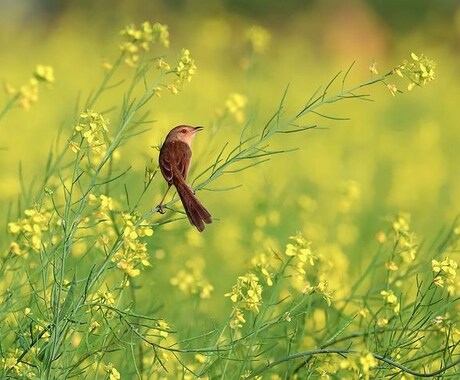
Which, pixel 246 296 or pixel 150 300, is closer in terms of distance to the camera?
pixel 246 296

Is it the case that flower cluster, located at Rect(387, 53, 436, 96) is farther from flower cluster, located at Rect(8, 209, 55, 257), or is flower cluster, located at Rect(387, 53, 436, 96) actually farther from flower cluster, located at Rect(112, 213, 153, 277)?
flower cluster, located at Rect(8, 209, 55, 257)

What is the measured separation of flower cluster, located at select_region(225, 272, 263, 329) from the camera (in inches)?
134

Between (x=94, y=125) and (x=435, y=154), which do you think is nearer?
(x=94, y=125)

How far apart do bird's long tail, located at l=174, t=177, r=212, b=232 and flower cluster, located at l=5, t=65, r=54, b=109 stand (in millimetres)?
993

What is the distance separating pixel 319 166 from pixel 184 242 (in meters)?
4.67

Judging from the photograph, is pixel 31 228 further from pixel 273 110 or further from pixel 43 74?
pixel 273 110

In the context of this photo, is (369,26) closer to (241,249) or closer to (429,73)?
(241,249)

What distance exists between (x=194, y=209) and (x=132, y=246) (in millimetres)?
338

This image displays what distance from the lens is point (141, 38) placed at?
405 cm

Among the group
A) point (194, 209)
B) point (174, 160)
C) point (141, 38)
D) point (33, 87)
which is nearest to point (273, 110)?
point (33, 87)

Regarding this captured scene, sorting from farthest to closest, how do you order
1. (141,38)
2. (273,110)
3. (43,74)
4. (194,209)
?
(273,110)
(43,74)
(141,38)
(194,209)

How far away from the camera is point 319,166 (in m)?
10.1

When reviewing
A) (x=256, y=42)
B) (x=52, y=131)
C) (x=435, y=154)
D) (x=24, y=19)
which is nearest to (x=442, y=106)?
(x=435, y=154)

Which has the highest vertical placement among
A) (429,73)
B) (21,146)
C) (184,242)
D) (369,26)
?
(369,26)
